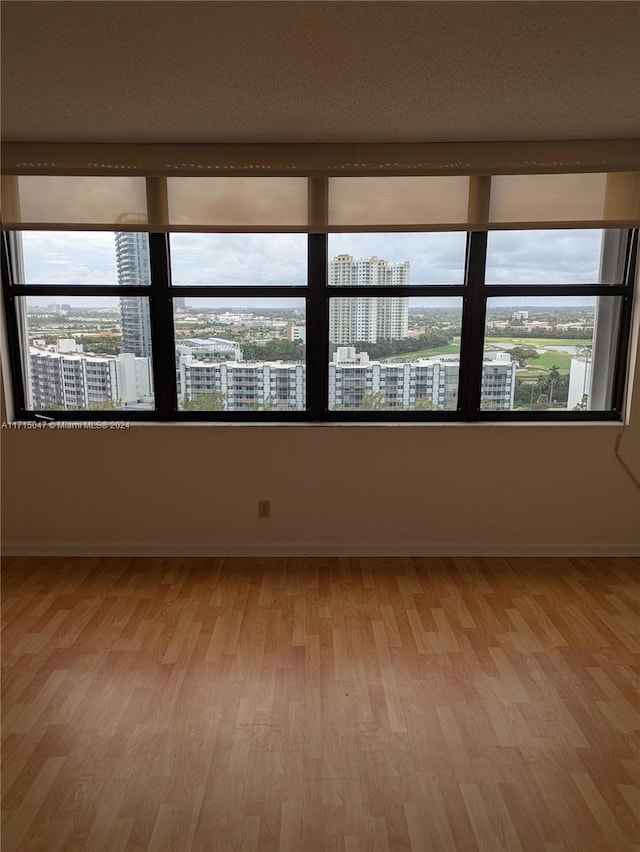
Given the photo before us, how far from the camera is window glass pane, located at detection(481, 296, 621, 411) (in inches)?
145

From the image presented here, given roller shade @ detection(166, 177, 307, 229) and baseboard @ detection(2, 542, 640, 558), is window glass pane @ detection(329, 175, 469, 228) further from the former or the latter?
baseboard @ detection(2, 542, 640, 558)

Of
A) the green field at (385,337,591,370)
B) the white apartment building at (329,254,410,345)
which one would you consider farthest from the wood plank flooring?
the white apartment building at (329,254,410,345)

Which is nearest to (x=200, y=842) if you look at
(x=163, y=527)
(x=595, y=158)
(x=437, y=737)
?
(x=437, y=737)

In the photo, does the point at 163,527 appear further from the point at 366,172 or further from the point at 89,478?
the point at 366,172

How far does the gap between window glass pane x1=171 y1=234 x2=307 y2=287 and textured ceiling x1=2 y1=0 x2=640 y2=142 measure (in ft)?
2.11

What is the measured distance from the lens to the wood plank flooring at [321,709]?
1805 millimetres

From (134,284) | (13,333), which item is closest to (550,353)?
(134,284)

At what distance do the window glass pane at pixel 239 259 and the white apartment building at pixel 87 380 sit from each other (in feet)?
2.27

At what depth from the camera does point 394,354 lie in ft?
12.3

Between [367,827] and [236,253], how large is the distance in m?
3.14

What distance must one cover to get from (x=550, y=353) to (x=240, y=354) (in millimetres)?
2106

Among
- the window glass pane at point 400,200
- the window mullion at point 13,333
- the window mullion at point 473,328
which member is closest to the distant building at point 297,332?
the window glass pane at point 400,200

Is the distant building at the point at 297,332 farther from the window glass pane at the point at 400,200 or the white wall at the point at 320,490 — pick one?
the window glass pane at the point at 400,200

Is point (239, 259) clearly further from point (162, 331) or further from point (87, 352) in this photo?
Result: point (87, 352)
